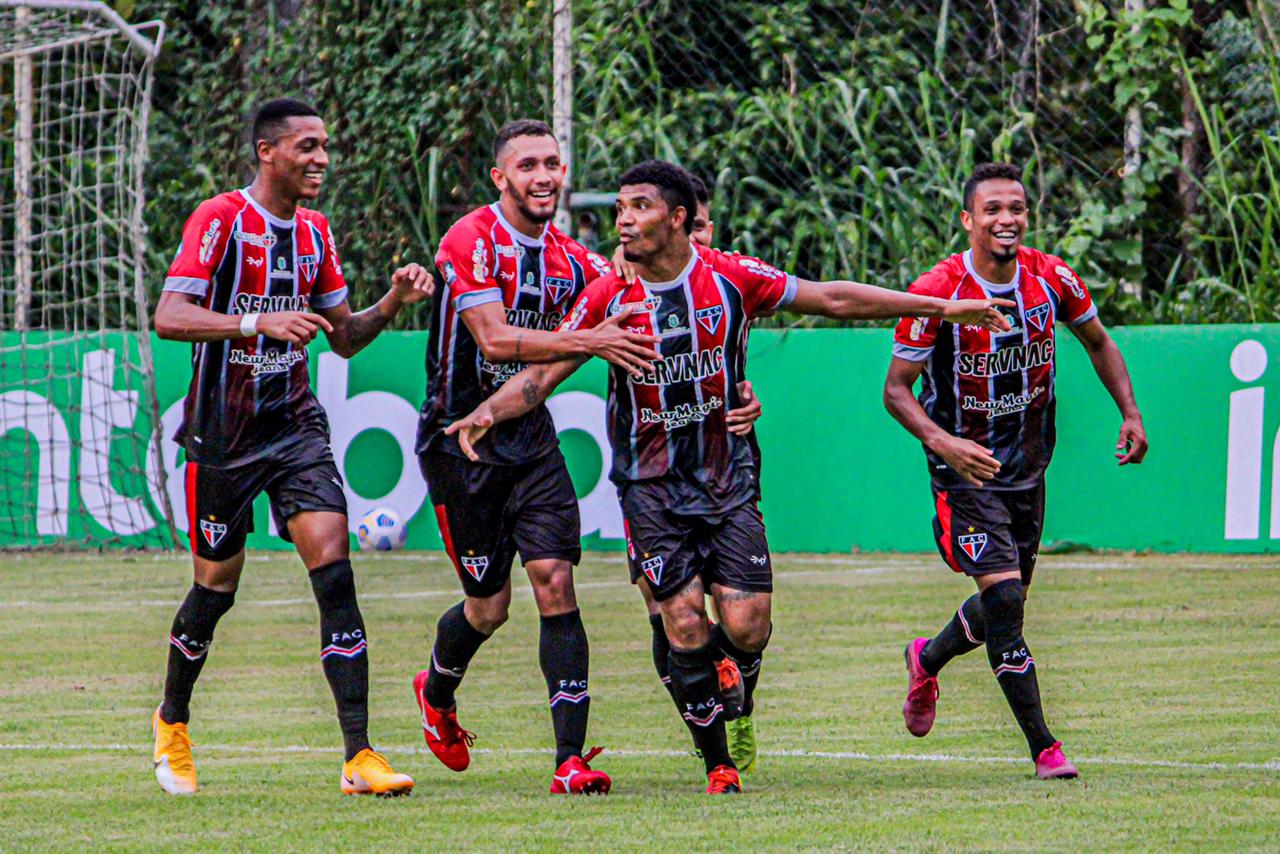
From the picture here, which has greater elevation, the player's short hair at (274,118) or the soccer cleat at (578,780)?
the player's short hair at (274,118)

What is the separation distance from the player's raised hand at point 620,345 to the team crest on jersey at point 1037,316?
1632 millimetres

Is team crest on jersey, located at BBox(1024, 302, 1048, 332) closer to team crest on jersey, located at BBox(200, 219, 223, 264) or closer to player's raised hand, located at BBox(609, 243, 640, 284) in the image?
player's raised hand, located at BBox(609, 243, 640, 284)

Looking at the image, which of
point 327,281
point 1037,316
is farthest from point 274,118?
point 1037,316

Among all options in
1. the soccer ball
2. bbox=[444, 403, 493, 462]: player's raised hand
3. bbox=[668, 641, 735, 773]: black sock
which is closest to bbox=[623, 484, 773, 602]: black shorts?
bbox=[668, 641, 735, 773]: black sock

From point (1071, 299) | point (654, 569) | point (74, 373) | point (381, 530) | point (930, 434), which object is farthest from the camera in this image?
point (74, 373)

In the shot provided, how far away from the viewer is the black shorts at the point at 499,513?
7.45 m

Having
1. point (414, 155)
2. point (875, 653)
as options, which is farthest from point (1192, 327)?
point (414, 155)

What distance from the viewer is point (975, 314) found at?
7.11 meters

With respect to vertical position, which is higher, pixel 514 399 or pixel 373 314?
pixel 373 314

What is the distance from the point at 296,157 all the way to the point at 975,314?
237cm

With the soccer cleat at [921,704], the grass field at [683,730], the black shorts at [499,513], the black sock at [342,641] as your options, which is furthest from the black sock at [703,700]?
the soccer cleat at [921,704]

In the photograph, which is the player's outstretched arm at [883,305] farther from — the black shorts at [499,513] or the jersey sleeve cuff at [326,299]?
the jersey sleeve cuff at [326,299]

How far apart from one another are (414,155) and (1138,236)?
5.94m

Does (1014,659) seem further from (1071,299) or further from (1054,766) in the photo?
(1071,299)
